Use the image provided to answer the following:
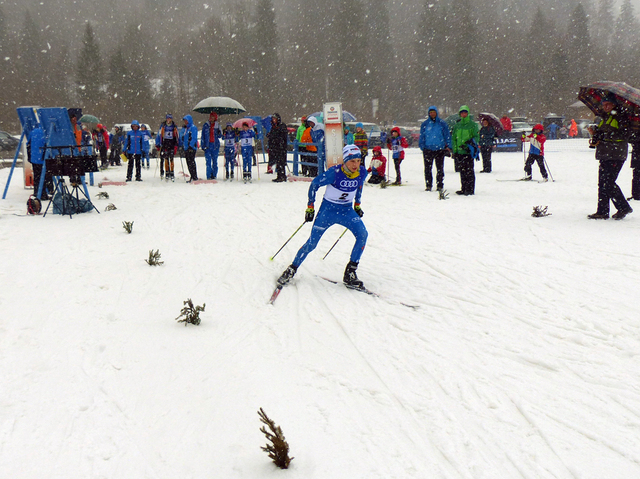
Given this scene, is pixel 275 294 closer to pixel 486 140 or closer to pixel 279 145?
pixel 279 145

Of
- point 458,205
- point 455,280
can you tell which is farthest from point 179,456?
point 458,205

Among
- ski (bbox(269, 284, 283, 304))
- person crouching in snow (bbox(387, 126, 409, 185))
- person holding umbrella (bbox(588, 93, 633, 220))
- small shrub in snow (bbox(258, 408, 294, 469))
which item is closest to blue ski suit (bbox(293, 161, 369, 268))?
ski (bbox(269, 284, 283, 304))

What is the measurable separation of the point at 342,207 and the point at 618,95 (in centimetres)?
519

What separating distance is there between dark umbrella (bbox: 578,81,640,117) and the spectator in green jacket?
3070 mm

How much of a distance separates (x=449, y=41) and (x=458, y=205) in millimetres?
58582

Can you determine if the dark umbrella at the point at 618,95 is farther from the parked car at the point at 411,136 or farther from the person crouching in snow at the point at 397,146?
the parked car at the point at 411,136

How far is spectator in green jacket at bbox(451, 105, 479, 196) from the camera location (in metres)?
11.7

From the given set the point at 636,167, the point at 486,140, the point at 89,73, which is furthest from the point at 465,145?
the point at 89,73

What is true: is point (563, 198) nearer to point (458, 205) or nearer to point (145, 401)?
point (458, 205)

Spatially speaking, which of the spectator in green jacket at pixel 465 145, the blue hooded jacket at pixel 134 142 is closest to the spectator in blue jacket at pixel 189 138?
the blue hooded jacket at pixel 134 142

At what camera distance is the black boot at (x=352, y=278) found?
5.71 metres

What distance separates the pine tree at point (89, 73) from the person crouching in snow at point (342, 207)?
5519 centimetres

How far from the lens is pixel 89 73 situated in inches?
2137

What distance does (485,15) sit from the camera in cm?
8331
